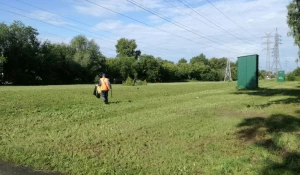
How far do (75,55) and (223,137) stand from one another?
267ft

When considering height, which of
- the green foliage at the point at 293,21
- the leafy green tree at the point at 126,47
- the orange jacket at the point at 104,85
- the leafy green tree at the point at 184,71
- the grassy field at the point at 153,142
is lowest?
the grassy field at the point at 153,142

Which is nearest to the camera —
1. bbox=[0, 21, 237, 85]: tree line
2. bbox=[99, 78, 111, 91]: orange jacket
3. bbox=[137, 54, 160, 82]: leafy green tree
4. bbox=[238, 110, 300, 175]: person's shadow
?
bbox=[238, 110, 300, 175]: person's shadow

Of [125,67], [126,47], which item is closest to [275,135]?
[125,67]

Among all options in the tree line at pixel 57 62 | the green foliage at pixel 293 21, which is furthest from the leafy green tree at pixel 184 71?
the green foliage at pixel 293 21

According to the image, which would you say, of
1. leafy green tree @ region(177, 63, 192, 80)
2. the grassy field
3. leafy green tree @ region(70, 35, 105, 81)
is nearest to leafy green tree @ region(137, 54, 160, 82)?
leafy green tree @ region(70, 35, 105, 81)

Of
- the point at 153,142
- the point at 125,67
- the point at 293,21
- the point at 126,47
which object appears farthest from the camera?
the point at 126,47

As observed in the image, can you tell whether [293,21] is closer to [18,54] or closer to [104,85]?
[104,85]

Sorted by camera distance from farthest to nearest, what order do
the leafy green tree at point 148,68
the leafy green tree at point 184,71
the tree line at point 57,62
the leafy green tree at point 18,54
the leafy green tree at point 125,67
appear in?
the leafy green tree at point 184,71, the leafy green tree at point 148,68, the leafy green tree at point 125,67, the tree line at point 57,62, the leafy green tree at point 18,54

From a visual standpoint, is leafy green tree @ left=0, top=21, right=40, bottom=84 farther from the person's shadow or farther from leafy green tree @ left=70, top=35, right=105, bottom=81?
the person's shadow

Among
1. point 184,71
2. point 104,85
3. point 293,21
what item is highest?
point 293,21

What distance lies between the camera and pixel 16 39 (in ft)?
254

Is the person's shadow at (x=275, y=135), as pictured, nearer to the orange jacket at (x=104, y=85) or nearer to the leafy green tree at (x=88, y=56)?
the orange jacket at (x=104, y=85)

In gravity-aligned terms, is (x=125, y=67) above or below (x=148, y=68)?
above

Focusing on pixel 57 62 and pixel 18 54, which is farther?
pixel 57 62
